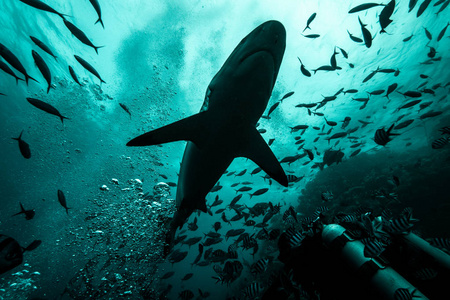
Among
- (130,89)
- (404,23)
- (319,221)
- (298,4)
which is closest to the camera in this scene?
(319,221)

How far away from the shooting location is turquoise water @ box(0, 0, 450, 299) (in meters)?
12.0

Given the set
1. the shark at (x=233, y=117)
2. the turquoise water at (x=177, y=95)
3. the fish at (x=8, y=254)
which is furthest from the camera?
the turquoise water at (x=177, y=95)

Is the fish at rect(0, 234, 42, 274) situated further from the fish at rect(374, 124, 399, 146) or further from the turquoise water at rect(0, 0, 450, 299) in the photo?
the turquoise water at rect(0, 0, 450, 299)

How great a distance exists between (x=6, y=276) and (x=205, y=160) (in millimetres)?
38019

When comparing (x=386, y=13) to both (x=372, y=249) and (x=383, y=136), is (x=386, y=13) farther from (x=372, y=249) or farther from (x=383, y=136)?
(x=372, y=249)

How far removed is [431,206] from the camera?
1012 centimetres

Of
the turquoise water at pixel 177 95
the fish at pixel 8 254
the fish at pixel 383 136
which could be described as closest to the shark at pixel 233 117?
the fish at pixel 8 254

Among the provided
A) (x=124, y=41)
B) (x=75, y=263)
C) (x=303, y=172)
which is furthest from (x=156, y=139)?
(x=75, y=263)

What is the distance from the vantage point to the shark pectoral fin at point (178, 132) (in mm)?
2455

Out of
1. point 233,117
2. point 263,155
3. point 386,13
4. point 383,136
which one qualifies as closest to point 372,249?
point 263,155

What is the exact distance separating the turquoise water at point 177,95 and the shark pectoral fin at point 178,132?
5541 mm

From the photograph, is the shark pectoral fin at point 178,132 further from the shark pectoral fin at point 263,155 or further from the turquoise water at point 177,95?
the turquoise water at point 177,95

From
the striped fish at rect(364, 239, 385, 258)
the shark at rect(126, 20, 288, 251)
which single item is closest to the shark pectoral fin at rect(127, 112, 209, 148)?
the shark at rect(126, 20, 288, 251)

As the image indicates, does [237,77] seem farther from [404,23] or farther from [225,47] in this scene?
[404,23]
